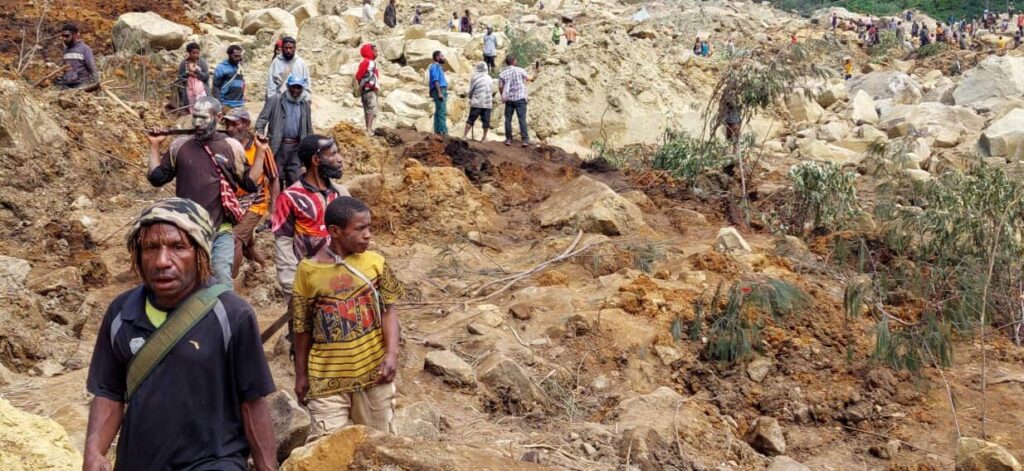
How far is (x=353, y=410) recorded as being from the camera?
315 centimetres

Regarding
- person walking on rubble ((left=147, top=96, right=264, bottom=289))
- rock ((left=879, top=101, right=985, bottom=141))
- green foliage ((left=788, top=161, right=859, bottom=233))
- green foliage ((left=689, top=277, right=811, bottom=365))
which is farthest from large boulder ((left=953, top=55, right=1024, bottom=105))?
person walking on rubble ((left=147, top=96, right=264, bottom=289))

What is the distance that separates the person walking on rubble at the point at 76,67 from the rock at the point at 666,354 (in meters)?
7.70

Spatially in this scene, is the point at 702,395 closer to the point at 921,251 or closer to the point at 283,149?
the point at 921,251

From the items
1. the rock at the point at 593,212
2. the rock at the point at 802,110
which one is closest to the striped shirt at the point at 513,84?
the rock at the point at 593,212

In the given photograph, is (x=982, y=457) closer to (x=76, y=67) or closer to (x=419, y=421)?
(x=419, y=421)

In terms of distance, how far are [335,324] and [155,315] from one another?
1029mm

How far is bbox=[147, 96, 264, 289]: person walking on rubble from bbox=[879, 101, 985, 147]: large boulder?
12.5 m

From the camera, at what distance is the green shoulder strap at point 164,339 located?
202cm

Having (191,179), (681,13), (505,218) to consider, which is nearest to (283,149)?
(191,179)

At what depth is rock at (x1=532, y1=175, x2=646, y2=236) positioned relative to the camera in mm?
8430

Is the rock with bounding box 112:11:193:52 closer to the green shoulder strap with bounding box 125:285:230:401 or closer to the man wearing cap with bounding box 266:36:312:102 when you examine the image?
the man wearing cap with bounding box 266:36:312:102

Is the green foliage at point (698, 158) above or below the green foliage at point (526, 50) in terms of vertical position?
below

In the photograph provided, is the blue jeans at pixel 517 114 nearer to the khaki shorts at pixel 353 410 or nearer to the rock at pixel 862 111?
the rock at pixel 862 111

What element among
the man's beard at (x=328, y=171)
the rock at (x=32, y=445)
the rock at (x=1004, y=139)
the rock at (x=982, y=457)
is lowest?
the rock at (x=1004, y=139)
